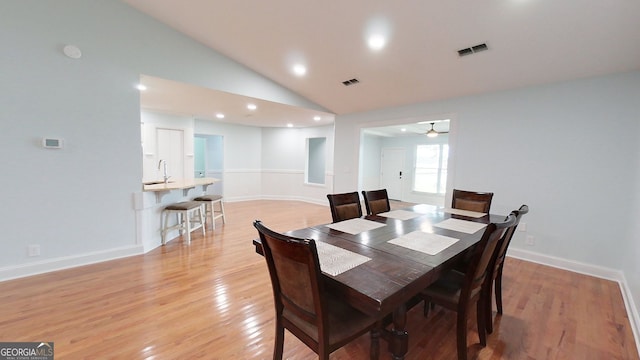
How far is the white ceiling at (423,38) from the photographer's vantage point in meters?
2.25

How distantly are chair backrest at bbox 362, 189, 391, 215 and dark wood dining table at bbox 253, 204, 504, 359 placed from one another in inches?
21.8

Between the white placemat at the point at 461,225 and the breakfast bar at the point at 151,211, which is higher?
the white placemat at the point at 461,225

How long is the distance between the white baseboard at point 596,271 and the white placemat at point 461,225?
123cm

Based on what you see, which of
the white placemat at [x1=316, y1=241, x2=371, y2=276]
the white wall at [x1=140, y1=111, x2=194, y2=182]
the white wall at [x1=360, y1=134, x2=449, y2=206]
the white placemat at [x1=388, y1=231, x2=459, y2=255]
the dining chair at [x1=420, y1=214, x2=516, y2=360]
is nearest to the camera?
the white placemat at [x1=316, y1=241, x2=371, y2=276]

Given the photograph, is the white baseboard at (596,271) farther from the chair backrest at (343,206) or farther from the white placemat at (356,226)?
the chair backrest at (343,206)

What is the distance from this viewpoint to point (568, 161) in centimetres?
300

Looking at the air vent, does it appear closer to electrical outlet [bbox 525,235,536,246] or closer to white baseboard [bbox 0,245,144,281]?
electrical outlet [bbox 525,235,536,246]

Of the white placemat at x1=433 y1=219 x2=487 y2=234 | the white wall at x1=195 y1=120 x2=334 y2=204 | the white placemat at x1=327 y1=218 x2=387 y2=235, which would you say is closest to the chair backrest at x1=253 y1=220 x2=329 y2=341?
the white placemat at x1=327 y1=218 x2=387 y2=235

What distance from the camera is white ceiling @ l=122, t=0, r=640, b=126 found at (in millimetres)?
2248

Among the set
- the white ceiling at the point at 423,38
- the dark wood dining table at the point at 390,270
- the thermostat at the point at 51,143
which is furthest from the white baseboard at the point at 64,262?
the white ceiling at the point at 423,38

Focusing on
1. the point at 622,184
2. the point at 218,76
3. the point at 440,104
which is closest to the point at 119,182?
the point at 218,76

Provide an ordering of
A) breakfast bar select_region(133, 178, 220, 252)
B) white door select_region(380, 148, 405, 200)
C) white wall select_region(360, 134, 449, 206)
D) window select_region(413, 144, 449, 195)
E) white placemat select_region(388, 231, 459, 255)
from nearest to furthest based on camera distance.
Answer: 1. white placemat select_region(388, 231, 459, 255)
2. breakfast bar select_region(133, 178, 220, 252)
3. window select_region(413, 144, 449, 195)
4. white wall select_region(360, 134, 449, 206)
5. white door select_region(380, 148, 405, 200)

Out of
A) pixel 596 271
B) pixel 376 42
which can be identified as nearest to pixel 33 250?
pixel 376 42

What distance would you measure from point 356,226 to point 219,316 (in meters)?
1.32
